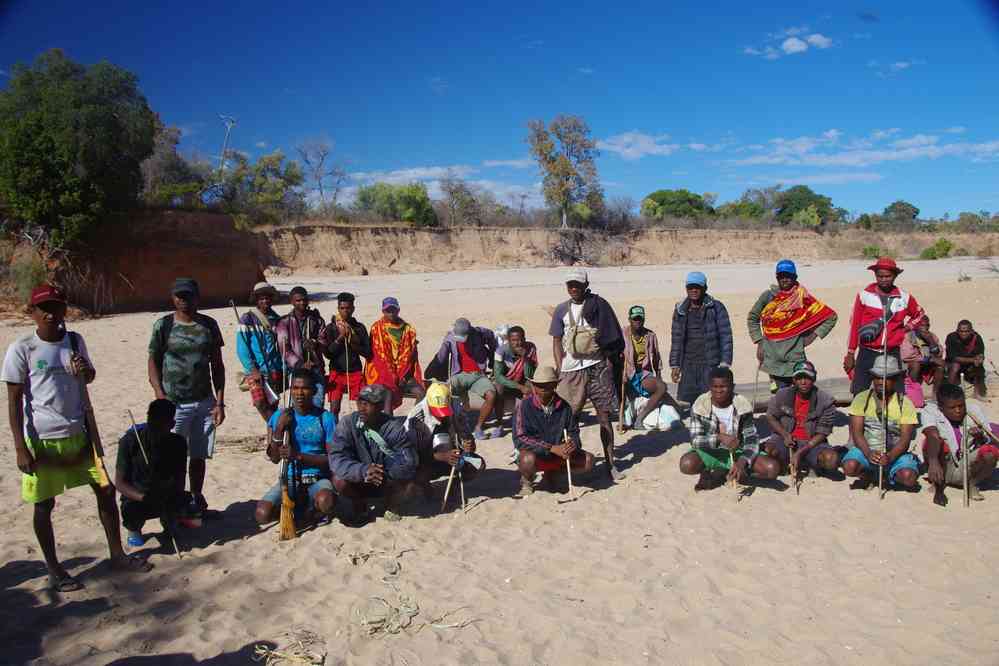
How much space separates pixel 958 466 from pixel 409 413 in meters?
4.70

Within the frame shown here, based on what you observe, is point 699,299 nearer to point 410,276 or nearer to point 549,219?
point 410,276

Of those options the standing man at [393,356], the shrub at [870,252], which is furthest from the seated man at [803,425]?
the shrub at [870,252]

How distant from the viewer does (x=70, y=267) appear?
19.1 m

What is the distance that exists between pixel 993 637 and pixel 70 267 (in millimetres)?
21385

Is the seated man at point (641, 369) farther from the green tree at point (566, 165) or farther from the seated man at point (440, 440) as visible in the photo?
the green tree at point (566, 165)

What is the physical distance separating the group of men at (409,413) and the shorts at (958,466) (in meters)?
0.01

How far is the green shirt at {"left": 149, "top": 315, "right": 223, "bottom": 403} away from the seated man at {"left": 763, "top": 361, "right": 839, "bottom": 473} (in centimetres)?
486

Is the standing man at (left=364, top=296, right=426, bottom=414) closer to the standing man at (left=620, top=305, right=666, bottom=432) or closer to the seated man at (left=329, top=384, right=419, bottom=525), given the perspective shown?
the seated man at (left=329, top=384, right=419, bottom=525)

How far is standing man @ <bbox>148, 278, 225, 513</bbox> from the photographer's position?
534 cm

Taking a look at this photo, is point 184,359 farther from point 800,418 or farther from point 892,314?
point 892,314

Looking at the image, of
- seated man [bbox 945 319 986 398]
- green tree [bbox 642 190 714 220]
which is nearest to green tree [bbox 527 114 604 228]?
green tree [bbox 642 190 714 220]

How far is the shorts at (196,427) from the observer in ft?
17.7

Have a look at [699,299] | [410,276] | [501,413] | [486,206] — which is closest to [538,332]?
[501,413]

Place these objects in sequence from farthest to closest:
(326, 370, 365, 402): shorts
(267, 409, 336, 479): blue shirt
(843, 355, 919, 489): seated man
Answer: (326, 370, 365, 402): shorts, (843, 355, 919, 489): seated man, (267, 409, 336, 479): blue shirt
